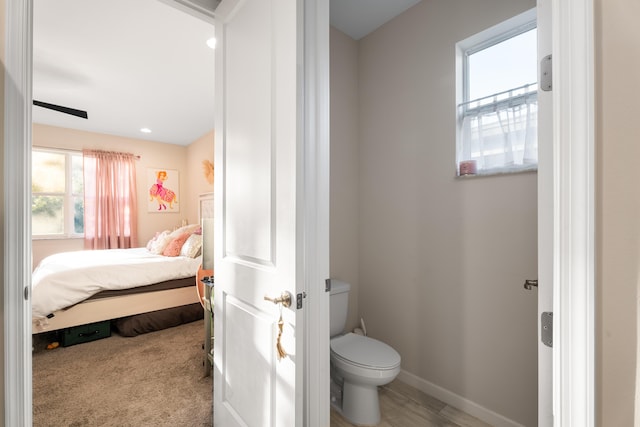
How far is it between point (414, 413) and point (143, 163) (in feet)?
19.0

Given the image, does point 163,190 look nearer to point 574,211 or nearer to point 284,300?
point 284,300

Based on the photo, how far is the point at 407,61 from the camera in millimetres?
2059

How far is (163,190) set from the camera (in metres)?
5.64

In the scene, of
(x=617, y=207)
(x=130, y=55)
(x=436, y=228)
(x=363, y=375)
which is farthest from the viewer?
(x=130, y=55)

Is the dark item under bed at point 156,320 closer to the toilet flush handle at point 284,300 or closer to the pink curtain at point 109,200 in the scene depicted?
the pink curtain at point 109,200

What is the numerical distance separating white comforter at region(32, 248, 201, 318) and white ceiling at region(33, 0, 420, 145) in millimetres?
1946

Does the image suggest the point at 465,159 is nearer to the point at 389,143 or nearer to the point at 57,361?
the point at 389,143

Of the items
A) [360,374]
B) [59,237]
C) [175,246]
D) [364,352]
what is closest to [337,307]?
[364,352]

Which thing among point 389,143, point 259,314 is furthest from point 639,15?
point 389,143

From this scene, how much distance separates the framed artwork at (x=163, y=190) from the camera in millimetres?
5520

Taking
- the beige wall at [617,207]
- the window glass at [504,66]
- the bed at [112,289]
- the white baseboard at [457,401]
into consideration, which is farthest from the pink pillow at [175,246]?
the beige wall at [617,207]

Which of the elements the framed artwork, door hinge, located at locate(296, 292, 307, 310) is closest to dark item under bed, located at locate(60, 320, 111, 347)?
door hinge, located at locate(296, 292, 307, 310)

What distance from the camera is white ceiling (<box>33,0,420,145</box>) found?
2059 mm

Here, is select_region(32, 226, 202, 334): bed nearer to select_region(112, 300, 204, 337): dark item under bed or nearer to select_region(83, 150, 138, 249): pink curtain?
select_region(112, 300, 204, 337): dark item under bed
